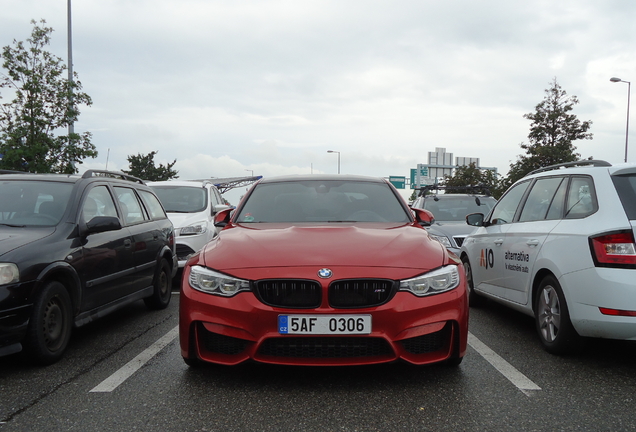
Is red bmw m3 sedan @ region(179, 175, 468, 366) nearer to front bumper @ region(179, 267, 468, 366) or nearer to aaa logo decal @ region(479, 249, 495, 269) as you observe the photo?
front bumper @ region(179, 267, 468, 366)

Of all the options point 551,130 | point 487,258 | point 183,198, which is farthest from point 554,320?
point 551,130

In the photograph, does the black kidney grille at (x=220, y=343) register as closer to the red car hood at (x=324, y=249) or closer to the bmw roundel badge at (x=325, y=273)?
the red car hood at (x=324, y=249)

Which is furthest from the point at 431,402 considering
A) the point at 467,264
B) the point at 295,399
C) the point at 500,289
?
the point at 467,264

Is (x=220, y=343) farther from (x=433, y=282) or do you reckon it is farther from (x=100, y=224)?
(x=100, y=224)

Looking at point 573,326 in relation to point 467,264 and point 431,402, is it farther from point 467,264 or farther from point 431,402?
point 467,264

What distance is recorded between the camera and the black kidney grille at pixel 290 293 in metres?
3.69

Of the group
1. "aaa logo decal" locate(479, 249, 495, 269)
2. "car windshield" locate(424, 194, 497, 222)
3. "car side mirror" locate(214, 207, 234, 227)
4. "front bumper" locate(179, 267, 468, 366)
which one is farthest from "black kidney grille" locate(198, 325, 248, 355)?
"car windshield" locate(424, 194, 497, 222)

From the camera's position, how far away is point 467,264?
25.2ft

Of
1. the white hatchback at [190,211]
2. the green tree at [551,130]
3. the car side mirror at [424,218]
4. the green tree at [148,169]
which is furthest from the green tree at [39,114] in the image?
the green tree at [148,169]

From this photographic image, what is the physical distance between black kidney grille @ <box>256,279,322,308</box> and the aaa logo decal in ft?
10.8

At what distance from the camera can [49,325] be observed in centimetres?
457

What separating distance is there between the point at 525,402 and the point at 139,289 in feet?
13.8

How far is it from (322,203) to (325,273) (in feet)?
5.41

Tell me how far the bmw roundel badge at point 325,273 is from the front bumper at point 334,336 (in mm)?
197
